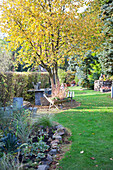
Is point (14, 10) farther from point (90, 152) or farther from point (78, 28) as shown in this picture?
point (90, 152)

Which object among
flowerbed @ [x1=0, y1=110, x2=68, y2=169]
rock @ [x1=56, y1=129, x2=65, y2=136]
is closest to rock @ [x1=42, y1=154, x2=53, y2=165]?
flowerbed @ [x1=0, y1=110, x2=68, y2=169]

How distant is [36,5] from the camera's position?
874cm

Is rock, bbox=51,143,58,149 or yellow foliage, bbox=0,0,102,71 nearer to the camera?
rock, bbox=51,143,58,149

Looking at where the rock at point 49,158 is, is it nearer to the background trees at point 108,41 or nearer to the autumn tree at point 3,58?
the autumn tree at point 3,58

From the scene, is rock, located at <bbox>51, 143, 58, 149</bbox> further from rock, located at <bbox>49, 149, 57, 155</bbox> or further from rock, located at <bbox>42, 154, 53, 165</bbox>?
rock, located at <bbox>42, 154, 53, 165</bbox>

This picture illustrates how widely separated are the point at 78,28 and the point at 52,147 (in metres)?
6.90

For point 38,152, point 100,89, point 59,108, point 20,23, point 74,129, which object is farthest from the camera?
point 100,89

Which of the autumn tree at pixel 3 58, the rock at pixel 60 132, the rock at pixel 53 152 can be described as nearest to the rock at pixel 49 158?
the rock at pixel 53 152

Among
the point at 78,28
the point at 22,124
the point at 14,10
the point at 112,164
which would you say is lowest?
the point at 112,164

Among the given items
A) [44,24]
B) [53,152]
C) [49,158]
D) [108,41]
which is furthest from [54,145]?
[108,41]

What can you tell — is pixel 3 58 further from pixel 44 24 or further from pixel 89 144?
pixel 44 24

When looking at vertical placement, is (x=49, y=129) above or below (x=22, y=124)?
below

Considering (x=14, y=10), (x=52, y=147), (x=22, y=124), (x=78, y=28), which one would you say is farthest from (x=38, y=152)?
(x=14, y=10)

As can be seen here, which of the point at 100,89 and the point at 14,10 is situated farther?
the point at 100,89
